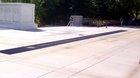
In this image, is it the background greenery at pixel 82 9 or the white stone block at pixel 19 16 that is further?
the background greenery at pixel 82 9

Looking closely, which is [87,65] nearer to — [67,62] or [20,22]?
[67,62]

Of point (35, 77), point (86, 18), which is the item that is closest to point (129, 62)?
point (35, 77)

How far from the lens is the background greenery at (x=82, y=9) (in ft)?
108

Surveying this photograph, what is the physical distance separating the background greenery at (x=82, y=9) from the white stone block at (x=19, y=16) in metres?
9.84

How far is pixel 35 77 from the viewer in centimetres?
701

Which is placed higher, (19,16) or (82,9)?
(82,9)

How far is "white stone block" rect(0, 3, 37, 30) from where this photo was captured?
66.7ft

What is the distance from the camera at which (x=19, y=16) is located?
20438mm

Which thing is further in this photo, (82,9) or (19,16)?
(82,9)

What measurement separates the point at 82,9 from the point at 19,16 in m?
16.8

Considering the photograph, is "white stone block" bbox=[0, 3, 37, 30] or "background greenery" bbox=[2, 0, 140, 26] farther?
"background greenery" bbox=[2, 0, 140, 26]

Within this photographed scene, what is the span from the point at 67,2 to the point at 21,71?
94.5 feet

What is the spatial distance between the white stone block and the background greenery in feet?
32.3

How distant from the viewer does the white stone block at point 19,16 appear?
20.3 metres
